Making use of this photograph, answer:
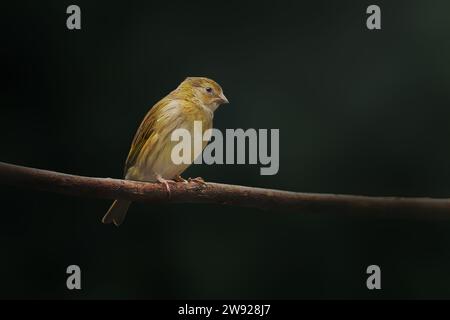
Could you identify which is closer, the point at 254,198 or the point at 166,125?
the point at 254,198

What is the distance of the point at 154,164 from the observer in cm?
247

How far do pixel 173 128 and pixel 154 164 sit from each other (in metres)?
0.15

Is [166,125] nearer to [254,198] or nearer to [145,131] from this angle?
[145,131]

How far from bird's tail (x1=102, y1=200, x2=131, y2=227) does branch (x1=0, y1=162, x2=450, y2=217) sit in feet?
0.86

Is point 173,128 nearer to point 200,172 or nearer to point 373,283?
point 200,172

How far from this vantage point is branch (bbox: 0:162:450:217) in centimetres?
208

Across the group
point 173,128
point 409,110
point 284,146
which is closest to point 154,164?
point 173,128

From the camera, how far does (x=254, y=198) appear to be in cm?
219

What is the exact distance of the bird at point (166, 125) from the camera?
2.48 meters

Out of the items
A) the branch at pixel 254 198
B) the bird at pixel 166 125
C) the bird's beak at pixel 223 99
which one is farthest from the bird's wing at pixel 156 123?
the branch at pixel 254 198

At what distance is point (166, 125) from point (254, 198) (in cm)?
49

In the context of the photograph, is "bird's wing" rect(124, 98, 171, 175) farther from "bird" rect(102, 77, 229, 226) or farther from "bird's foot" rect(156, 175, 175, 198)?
"bird's foot" rect(156, 175, 175, 198)

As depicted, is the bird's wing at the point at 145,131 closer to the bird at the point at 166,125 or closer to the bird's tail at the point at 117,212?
the bird at the point at 166,125

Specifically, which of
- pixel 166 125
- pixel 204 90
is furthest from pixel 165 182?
pixel 204 90
